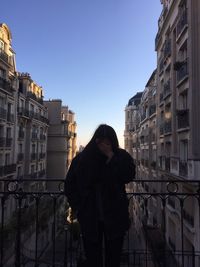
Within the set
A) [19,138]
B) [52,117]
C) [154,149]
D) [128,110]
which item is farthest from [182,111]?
[128,110]

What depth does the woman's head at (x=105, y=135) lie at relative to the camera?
318 centimetres

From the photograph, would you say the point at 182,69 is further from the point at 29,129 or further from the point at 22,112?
the point at 29,129

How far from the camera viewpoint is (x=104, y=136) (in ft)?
10.4

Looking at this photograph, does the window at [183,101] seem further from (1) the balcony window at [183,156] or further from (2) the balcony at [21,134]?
(2) the balcony at [21,134]

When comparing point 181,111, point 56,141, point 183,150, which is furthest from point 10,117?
point 56,141

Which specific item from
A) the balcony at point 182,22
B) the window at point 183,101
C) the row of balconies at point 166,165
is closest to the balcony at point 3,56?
the balcony at point 182,22

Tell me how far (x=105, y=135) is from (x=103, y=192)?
23.3 inches

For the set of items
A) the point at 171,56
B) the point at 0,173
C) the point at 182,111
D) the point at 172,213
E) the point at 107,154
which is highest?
the point at 171,56

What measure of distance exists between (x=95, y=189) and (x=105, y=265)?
32.6 inches

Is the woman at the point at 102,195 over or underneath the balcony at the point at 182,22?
underneath

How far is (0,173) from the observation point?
1045 inches

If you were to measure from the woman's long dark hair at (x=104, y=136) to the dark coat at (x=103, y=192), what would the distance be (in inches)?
3.3

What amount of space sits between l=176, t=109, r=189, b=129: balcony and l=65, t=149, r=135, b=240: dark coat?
16.6 meters

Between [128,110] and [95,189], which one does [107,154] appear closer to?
[95,189]
